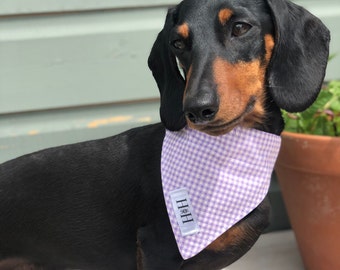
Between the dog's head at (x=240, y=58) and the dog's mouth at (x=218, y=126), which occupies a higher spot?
the dog's head at (x=240, y=58)

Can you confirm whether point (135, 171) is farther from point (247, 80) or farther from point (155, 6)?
point (155, 6)

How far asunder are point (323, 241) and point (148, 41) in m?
1.27

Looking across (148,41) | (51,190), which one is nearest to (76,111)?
(148,41)

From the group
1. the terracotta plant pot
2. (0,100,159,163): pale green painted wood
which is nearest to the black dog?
the terracotta plant pot

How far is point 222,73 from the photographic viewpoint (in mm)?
1657

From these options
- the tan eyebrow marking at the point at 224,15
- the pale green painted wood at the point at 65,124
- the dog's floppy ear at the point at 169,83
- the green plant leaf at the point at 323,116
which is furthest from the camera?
the pale green painted wood at the point at 65,124

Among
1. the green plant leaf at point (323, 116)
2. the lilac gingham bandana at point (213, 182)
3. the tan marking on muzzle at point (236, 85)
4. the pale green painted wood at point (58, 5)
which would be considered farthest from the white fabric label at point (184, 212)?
the pale green painted wood at point (58, 5)

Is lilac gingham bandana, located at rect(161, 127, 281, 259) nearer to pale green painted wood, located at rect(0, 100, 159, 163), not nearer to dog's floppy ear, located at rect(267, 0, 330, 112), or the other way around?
dog's floppy ear, located at rect(267, 0, 330, 112)

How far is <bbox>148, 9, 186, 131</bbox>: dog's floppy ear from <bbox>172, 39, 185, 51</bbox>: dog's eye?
0.10 metres

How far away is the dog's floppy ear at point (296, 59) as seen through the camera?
1.82 meters

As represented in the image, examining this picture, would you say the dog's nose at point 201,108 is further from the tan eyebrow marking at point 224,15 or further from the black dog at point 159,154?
the tan eyebrow marking at point 224,15

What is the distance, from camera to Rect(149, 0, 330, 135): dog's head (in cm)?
164

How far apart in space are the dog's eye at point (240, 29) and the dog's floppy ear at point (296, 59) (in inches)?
4.7

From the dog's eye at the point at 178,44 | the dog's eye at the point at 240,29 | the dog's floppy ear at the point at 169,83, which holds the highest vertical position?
the dog's eye at the point at 240,29
